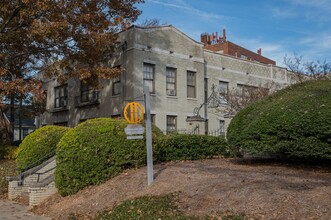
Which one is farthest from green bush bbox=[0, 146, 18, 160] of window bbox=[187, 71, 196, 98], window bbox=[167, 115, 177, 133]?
window bbox=[187, 71, 196, 98]

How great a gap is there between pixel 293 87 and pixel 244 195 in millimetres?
5306

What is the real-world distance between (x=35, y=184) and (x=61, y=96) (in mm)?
19147

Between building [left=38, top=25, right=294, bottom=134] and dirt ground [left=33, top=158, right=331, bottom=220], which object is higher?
building [left=38, top=25, right=294, bottom=134]

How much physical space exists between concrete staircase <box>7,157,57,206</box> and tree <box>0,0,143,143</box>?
514 centimetres

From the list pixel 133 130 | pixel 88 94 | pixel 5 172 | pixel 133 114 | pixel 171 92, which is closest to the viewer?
pixel 133 130

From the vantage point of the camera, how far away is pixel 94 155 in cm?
1055

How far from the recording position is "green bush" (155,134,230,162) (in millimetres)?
12252

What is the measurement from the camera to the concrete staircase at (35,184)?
1117cm

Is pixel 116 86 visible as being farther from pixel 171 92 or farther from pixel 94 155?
pixel 94 155

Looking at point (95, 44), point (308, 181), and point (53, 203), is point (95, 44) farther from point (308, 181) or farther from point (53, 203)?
point (308, 181)

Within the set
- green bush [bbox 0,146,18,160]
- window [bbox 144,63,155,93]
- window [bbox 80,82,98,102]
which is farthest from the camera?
window [bbox 80,82,98,102]

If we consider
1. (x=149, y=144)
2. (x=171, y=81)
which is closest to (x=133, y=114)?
(x=149, y=144)

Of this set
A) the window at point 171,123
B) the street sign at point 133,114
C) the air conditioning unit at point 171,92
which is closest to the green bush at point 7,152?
the window at point 171,123

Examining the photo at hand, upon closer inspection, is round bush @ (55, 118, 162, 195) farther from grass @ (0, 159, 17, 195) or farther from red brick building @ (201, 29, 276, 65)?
red brick building @ (201, 29, 276, 65)
